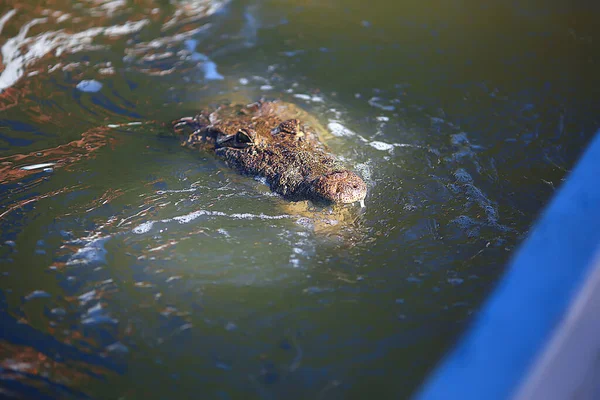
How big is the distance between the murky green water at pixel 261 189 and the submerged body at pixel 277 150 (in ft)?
0.62

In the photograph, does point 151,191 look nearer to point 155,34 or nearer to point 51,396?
point 51,396

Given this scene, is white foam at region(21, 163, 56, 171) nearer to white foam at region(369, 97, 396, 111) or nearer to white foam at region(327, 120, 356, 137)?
white foam at region(327, 120, 356, 137)

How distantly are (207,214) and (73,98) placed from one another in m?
2.93

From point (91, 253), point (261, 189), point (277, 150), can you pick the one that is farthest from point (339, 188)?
point (91, 253)

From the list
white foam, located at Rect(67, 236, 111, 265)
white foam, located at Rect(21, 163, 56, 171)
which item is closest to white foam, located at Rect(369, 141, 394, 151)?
white foam, located at Rect(67, 236, 111, 265)

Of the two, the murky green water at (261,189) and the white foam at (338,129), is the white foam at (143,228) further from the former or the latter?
the white foam at (338,129)

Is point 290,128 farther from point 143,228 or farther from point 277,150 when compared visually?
point 143,228

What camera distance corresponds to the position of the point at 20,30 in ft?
22.7

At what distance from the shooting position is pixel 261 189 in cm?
439

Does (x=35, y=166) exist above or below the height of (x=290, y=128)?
below

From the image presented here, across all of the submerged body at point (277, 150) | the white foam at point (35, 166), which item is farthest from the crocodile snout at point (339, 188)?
the white foam at point (35, 166)

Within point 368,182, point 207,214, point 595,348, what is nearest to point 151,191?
point 207,214

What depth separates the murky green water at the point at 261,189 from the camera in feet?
9.29

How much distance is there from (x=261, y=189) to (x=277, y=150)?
0.46 metres
